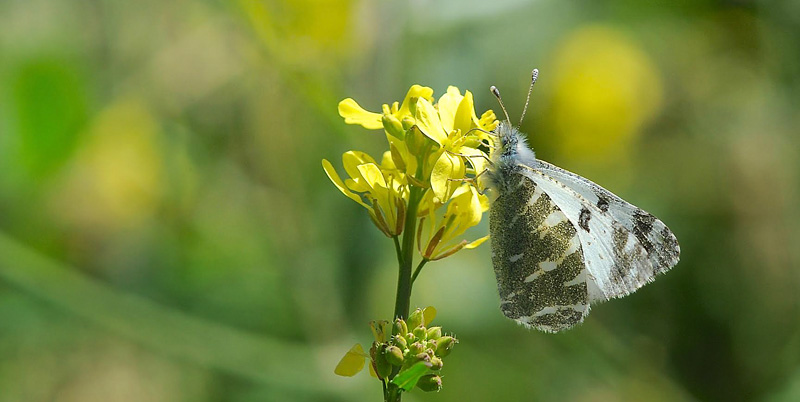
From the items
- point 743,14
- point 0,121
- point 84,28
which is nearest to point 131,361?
point 0,121

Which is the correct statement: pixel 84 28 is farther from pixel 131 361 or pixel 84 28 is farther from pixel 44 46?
pixel 131 361

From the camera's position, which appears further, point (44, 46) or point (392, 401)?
point (44, 46)

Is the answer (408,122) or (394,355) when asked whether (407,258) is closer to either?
(394,355)

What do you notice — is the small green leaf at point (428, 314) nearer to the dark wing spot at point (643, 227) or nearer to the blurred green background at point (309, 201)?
the dark wing spot at point (643, 227)

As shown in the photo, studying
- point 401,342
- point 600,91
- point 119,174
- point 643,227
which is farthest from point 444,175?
point 600,91

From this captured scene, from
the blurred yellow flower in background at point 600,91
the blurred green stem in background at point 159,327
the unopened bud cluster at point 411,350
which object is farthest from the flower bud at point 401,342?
the blurred yellow flower in background at point 600,91

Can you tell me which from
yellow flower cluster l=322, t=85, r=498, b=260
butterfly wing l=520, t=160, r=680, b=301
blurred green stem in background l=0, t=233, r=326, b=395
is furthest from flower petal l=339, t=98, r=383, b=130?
blurred green stem in background l=0, t=233, r=326, b=395
